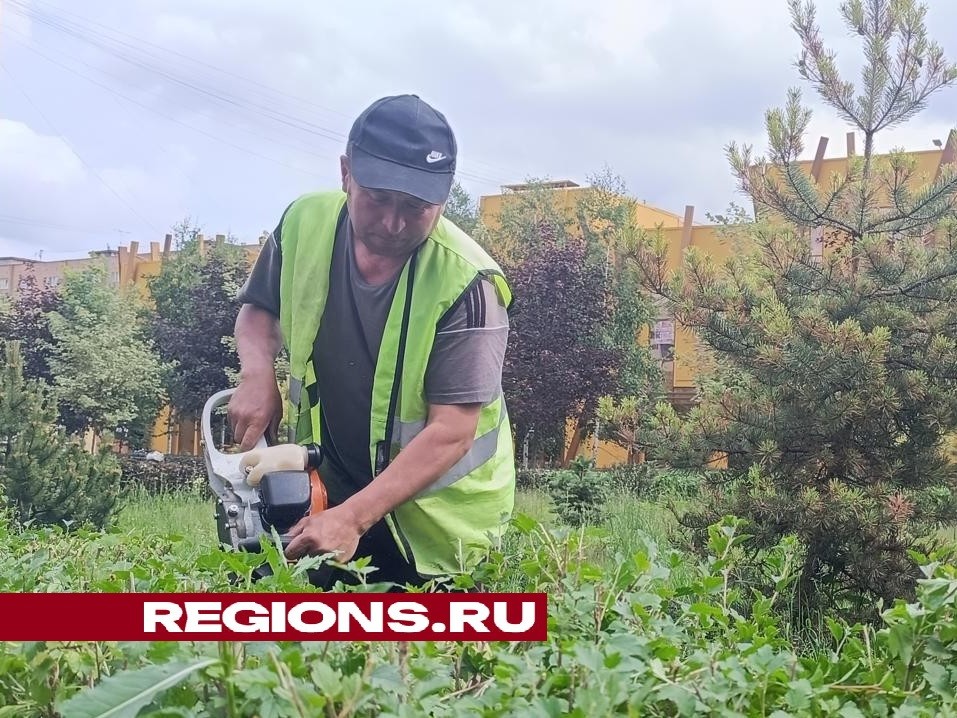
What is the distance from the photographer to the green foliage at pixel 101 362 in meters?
3.72

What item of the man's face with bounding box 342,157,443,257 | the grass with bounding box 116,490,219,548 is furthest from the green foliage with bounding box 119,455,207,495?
the man's face with bounding box 342,157,443,257

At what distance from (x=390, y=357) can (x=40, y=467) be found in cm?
204

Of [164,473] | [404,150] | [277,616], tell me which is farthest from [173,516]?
[277,616]

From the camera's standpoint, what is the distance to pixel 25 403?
3881 mm

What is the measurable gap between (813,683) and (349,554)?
150cm

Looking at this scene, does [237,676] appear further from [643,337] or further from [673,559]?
[643,337]

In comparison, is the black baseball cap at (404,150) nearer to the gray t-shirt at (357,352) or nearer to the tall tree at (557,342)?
Answer: the gray t-shirt at (357,352)

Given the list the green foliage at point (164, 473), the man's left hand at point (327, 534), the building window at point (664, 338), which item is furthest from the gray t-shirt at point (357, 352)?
the building window at point (664, 338)

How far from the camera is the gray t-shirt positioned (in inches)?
94.2

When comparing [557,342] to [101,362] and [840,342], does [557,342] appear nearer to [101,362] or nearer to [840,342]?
[840,342]

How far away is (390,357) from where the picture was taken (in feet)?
7.93

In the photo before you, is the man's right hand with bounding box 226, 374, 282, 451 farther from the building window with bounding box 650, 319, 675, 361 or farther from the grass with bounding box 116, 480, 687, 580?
the building window with bounding box 650, 319, 675, 361

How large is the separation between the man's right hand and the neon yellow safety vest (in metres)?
0.05

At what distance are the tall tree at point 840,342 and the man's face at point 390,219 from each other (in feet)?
3.20
